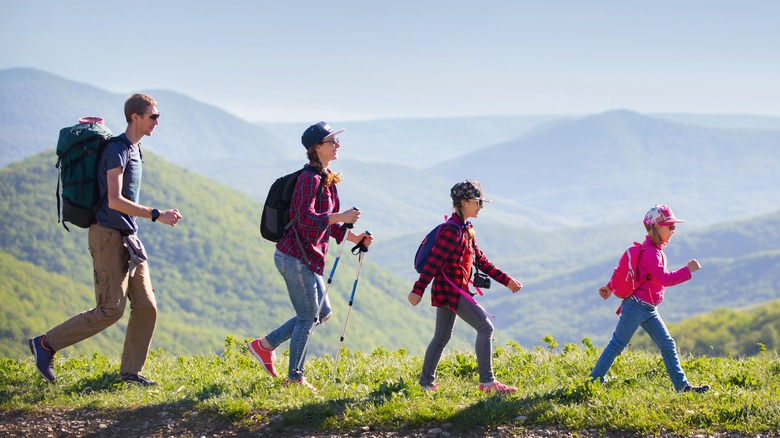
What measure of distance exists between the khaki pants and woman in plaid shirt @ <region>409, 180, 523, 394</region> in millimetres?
2887

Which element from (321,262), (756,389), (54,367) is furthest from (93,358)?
(756,389)

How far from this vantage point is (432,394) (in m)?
7.60

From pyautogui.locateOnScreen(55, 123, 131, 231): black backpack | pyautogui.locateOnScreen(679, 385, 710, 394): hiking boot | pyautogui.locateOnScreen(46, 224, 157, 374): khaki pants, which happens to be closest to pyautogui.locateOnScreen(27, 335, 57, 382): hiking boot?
pyautogui.locateOnScreen(46, 224, 157, 374): khaki pants

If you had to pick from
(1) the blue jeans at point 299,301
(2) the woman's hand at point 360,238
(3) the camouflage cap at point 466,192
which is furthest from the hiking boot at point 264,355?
(3) the camouflage cap at point 466,192

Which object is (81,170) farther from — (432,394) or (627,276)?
(627,276)

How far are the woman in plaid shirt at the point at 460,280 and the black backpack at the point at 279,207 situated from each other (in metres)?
1.32

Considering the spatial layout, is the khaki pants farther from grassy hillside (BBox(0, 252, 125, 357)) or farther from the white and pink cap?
grassy hillside (BBox(0, 252, 125, 357))

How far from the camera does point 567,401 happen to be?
7.22 meters

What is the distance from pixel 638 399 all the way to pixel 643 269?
51.4 inches

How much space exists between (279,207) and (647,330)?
3760 millimetres

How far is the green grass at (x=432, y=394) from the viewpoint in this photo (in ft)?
22.4

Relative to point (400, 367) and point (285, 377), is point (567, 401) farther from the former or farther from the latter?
point (285, 377)

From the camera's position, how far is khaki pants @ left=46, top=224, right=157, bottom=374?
7.96 meters

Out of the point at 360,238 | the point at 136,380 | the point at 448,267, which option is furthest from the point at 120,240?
the point at 448,267
